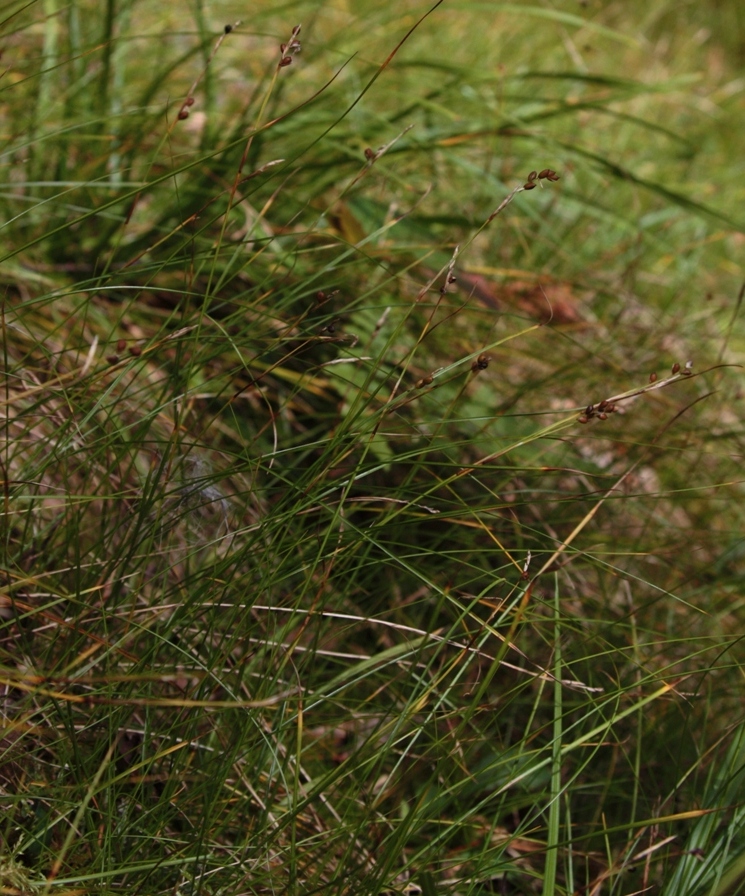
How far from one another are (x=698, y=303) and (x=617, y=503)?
112cm

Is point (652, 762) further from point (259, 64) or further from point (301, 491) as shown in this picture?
point (259, 64)

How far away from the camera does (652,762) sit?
45.2 inches

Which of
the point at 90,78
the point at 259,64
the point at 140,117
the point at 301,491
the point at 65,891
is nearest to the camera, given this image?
the point at 65,891

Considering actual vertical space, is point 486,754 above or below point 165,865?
below

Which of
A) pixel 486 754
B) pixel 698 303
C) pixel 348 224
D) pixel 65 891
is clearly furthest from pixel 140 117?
pixel 698 303

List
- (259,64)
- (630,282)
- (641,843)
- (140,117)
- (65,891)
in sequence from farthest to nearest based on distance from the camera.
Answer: (259,64), (630,282), (140,117), (641,843), (65,891)

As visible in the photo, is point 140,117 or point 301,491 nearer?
point 301,491

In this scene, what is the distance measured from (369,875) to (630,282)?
153cm

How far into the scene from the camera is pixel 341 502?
0.89m

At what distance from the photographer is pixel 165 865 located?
0.83 m

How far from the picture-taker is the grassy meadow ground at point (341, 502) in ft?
2.95

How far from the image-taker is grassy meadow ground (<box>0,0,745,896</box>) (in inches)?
35.4

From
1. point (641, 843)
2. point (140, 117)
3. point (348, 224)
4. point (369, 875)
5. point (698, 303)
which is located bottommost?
point (698, 303)

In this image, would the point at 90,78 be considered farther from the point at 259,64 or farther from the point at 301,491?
the point at 301,491
